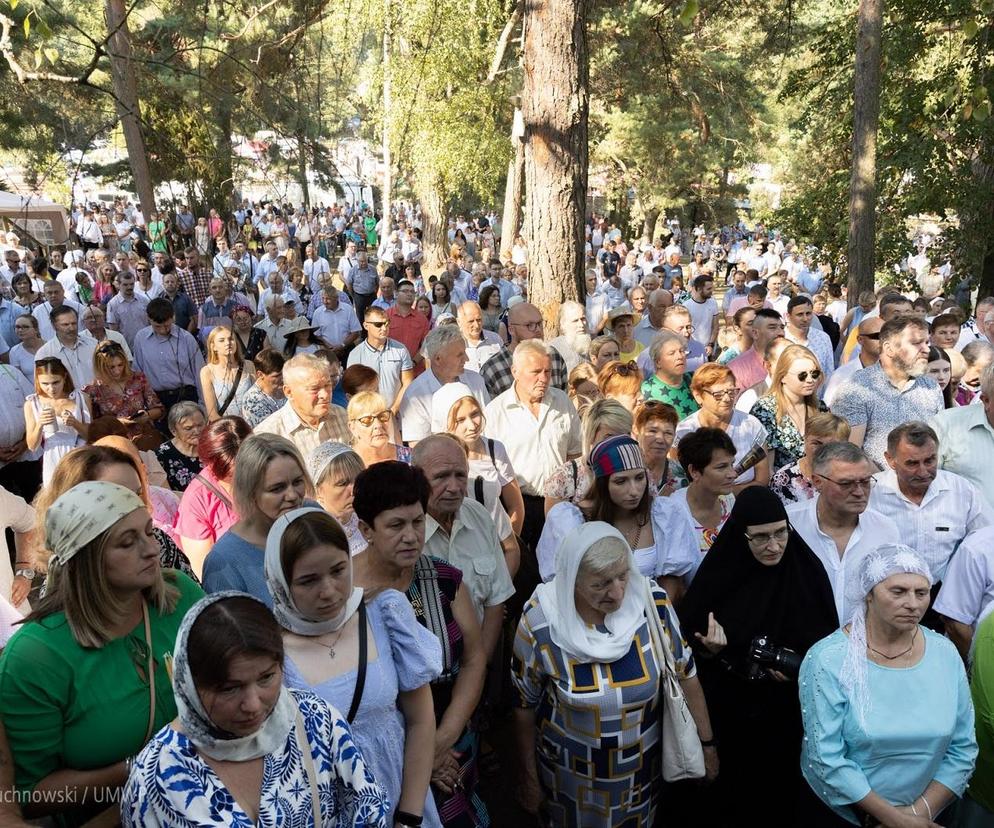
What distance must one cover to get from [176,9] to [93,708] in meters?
4.68

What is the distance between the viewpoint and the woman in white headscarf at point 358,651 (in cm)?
247

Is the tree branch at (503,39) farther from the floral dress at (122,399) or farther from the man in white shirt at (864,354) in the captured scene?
the floral dress at (122,399)

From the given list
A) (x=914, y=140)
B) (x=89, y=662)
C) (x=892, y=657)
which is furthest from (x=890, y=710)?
(x=914, y=140)

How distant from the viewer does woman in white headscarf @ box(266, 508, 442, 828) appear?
2467 mm

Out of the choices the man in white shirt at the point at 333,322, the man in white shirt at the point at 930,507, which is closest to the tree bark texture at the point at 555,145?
the man in white shirt at the point at 333,322

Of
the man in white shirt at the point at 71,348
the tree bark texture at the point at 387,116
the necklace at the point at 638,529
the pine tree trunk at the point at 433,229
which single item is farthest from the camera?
the pine tree trunk at the point at 433,229

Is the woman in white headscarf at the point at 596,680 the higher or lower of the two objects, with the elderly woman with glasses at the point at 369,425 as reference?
lower

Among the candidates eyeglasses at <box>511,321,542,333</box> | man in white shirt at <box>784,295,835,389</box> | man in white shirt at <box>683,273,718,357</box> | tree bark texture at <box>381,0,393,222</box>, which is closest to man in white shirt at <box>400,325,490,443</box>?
eyeglasses at <box>511,321,542,333</box>

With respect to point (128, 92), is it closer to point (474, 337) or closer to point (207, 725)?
point (474, 337)

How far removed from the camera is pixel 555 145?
7184 mm

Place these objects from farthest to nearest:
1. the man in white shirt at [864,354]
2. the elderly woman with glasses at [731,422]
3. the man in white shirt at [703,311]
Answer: the man in white shirt at [703,311]
the man in white shirt at [864,354]
the elderly woman with glasses at [731,422]

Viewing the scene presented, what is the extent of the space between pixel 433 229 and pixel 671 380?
1737 centimetres

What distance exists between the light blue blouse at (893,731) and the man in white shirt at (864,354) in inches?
133

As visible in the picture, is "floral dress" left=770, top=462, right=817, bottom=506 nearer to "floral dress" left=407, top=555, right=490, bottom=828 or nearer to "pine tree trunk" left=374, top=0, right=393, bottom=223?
"floral dress" left=407, top=555, right=490, bottom=828
